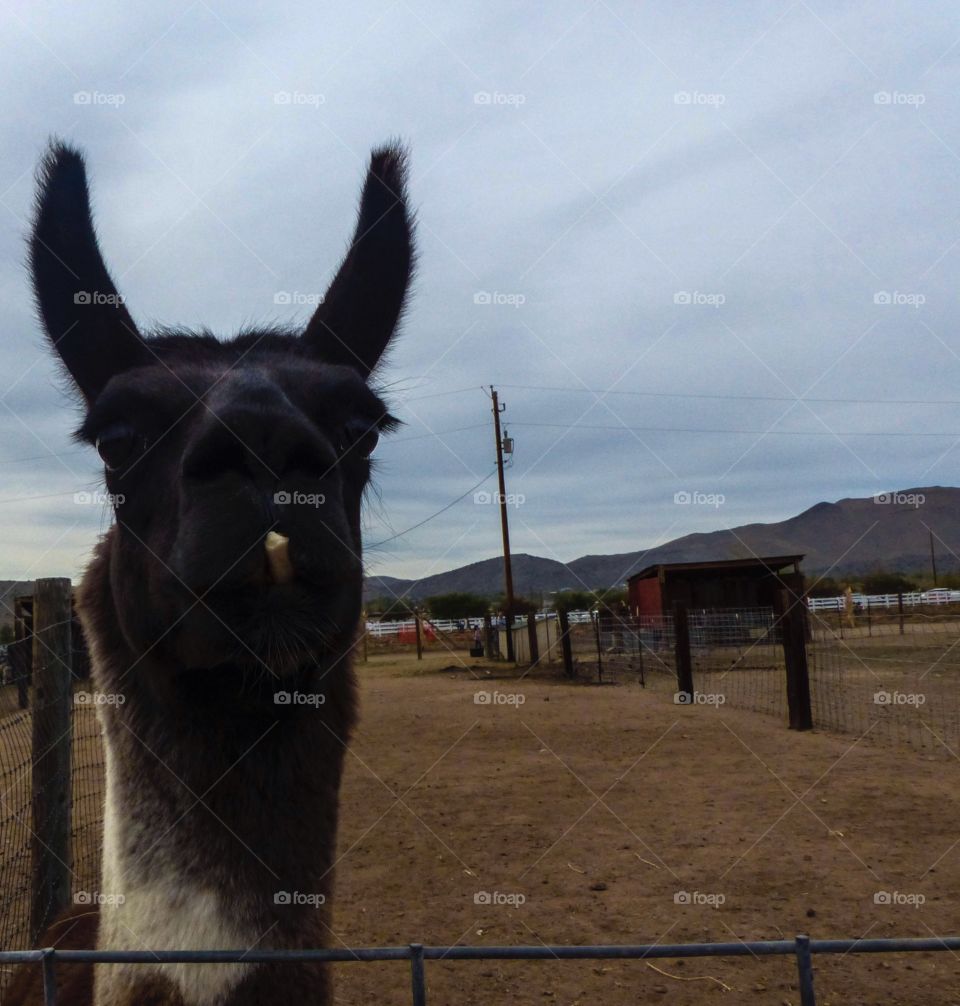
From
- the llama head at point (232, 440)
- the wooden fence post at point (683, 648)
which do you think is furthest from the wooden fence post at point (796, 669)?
the llama head at point (232, 440)

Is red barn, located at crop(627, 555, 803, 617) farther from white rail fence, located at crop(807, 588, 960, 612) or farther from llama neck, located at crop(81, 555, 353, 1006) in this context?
llama neck, located at crop(81, 555, 353, 1006)

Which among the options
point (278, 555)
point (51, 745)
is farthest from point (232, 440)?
point (51, 745)

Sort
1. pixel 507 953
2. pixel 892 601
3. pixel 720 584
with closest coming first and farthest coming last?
pixel 507 953
pixel 720 584
pixel 892 601

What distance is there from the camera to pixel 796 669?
11344 millimetres

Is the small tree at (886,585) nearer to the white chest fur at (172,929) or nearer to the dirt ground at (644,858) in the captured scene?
the dirt ground at (644,858)

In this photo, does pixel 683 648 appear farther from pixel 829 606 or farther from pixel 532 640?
pixel 829 606

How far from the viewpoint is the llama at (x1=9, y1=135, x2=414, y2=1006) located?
2.00 m

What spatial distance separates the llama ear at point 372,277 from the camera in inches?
119

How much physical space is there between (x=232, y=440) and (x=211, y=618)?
1.40 feet

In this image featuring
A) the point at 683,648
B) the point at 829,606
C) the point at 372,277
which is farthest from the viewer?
the point at 829,606

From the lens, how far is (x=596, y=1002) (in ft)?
13.8

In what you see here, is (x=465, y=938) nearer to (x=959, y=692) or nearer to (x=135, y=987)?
(x=135, y=987)

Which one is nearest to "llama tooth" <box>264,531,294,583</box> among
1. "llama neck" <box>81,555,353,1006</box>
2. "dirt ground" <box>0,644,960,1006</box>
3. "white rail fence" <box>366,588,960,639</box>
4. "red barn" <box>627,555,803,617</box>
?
"llama neck" <box>81,555,353,1006</box>

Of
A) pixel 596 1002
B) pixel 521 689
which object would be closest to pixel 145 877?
pixel 596 1002
